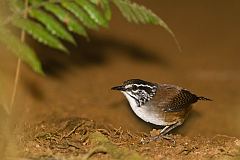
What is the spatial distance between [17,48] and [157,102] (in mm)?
3521

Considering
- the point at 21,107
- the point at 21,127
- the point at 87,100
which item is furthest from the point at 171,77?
the point at 21,127

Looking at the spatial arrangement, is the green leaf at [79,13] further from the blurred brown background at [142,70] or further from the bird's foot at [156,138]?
the blurred brown background at [142,70]

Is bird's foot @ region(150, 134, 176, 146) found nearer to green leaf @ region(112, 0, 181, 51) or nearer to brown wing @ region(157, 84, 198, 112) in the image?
brown wing @ region(157, 84, 198, 112)

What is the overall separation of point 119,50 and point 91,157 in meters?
9.08

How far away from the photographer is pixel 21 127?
750 centimetres

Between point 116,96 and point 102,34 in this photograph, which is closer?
point 116,96

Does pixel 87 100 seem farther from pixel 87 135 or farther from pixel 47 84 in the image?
pixel 87 135

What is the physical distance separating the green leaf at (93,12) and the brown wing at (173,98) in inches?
120

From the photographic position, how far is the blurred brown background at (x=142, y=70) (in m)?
10.9

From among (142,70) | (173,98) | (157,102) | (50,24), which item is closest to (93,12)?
(50,24)

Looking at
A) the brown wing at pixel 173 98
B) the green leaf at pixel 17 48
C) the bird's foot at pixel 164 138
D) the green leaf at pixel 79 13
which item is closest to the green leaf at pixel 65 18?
the green leaf at pixel 79 13

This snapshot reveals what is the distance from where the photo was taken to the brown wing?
8961mm

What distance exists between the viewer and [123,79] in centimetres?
1284

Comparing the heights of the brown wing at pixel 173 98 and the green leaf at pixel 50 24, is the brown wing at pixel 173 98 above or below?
below
